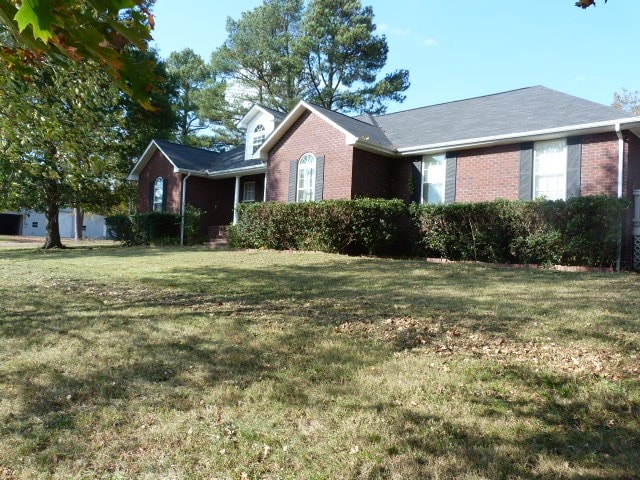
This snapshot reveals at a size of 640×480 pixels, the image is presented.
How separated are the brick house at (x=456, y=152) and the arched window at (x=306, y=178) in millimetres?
34

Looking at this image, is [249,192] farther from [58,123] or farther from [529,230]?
[58,123]

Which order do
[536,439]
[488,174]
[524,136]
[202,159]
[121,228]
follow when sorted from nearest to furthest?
[536,439]
[524,136]
[488,174]
[121,228]
[202,159]

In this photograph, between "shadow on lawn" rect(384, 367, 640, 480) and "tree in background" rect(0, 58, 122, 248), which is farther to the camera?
"tree in background" rect(0, 58, 122, 248)

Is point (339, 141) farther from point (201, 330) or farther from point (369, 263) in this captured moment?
point (201, 330)

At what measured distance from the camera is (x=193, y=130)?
3916cm

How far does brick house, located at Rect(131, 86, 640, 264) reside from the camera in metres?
11.5

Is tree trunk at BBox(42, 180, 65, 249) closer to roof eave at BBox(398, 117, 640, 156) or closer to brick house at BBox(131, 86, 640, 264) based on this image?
brick house at BBox(131, 86, 640, 264)

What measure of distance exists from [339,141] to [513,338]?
1107 cm

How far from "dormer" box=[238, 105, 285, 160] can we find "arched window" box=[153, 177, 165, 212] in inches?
169

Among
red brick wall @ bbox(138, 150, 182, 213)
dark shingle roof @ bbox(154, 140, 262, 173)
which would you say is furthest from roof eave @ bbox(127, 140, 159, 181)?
dark shingle roof @ bbox(154, 140, 262, 173)

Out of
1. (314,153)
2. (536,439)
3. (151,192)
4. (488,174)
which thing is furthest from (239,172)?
(536,439)

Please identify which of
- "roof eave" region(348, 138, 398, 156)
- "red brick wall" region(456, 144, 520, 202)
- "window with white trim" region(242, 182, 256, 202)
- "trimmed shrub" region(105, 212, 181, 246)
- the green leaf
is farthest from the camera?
"window with white trim" region(242, 182, 256, 202)

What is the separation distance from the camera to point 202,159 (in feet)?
73.7

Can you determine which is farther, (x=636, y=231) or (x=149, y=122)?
(x=149, y=122)
